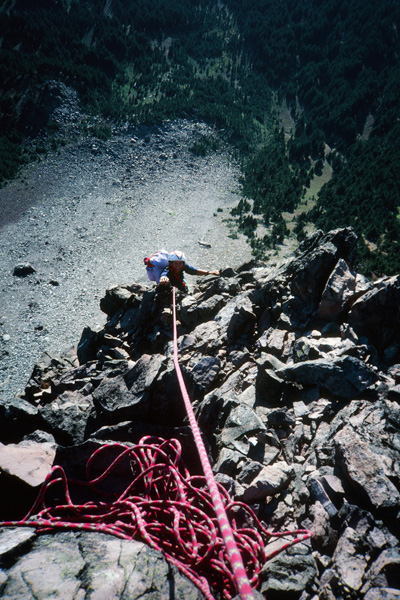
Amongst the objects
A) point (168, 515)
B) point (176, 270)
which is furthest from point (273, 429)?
point (176, 270)

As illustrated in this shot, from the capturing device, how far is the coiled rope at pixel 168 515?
279cm

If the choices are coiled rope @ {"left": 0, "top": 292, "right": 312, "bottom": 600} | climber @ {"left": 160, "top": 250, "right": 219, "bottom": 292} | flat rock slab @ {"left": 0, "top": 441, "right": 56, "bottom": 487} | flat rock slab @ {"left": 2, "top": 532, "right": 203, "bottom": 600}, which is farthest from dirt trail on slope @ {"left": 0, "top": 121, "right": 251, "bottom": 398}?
flat rock slab @ {"left": 2, "top": 532, "right": 203, "bottom": 600}

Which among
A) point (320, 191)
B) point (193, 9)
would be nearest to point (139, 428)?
point (320, 191)

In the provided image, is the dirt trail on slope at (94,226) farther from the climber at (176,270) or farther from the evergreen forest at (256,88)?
the climber at (176,270)

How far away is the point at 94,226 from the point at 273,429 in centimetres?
2466

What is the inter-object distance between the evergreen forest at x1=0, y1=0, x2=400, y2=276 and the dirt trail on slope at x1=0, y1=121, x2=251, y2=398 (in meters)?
3.02

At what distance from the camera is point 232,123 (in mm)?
47094

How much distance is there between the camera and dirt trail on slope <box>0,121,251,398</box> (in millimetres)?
15711

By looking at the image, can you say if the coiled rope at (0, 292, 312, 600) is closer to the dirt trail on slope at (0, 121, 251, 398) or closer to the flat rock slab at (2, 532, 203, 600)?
the flat rock slab at (2, 532, 203, 600)

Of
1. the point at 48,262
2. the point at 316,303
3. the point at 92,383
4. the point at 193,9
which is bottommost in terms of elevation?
the point at 48,262

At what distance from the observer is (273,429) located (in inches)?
190

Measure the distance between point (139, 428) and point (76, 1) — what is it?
9028cm

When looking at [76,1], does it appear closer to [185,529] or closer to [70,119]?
[70,119]

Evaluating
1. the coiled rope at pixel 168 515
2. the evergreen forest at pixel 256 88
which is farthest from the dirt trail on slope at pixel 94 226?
the coiled rope at pixel 168 515
